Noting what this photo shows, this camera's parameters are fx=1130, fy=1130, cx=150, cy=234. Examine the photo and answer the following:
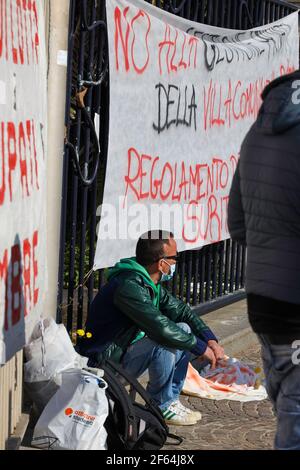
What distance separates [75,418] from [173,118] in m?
3.19

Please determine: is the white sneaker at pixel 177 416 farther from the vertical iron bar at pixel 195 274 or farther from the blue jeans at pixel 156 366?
the vertical iron bar at pixel 195 274

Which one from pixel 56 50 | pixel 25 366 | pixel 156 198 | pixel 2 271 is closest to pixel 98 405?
pixel 25 366

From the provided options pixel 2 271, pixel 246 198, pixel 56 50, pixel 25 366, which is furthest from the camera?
pixel 56 50

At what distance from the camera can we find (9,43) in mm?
4273

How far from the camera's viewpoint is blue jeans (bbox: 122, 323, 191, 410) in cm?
615

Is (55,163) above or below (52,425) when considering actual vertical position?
above

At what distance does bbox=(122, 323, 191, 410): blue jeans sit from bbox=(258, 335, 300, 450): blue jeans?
245 centimetres

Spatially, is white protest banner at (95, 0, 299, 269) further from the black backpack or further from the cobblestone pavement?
the black backpack

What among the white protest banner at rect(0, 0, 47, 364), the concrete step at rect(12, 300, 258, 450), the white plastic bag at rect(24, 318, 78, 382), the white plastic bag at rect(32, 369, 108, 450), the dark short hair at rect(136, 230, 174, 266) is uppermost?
the white protest banner at rect(0, 0, 47, 364)

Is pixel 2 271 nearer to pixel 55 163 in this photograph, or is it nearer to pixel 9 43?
pixel 9 43

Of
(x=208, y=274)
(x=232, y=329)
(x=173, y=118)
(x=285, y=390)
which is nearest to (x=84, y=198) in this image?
(x=173, y=118)

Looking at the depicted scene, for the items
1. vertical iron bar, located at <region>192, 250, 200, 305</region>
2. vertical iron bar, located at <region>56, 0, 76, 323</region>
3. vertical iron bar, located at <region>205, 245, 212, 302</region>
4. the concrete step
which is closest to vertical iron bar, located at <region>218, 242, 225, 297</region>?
the concrete step

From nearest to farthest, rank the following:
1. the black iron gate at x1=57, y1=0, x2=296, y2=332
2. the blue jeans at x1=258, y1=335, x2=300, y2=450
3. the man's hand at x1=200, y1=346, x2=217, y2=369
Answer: the blue jeans at x1=258, y1=335, x2=300, y2=450 < the man's hand at x1=200, y1=346, x2=217, y2=369 < the black iron gate at x1=57, y1=0, x2=296, y2=332
